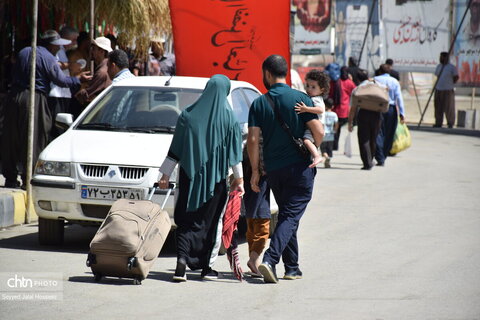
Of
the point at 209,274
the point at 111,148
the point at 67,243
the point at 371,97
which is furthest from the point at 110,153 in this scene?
the point at 371,97

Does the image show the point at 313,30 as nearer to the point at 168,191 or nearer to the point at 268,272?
the point at 168,191

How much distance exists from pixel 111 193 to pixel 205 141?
4.25 feet

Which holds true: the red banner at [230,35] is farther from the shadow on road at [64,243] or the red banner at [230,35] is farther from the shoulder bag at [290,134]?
the shoulder bag at [290,134]

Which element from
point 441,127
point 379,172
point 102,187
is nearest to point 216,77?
point 102,187

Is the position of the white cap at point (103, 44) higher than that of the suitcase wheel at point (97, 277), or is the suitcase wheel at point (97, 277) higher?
the white cap at point (103, 44)

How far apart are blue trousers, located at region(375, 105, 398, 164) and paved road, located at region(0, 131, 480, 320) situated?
4.89m

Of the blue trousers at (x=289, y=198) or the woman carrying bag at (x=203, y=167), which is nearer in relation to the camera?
the blue trousers at (x=289, y=198)

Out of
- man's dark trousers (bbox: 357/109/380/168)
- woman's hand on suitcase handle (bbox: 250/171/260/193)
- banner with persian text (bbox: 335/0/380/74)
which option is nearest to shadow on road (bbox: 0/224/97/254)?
woman's hand on suitcase handle (bbox: 250/171/260/193)

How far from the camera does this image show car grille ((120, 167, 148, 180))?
898cm

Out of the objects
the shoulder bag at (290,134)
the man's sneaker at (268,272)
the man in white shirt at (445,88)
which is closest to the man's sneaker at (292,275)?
the man's sneaker at (268,272)

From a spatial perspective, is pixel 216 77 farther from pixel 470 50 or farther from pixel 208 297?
pixel 470 50

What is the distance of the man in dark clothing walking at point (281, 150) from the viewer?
790 centimetres

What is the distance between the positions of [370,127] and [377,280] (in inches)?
404

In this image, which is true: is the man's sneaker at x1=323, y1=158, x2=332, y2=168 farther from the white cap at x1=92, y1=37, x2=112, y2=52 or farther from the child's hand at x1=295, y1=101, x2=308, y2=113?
the child's hand at x1=295, y1=101, x2=308, y2=113
